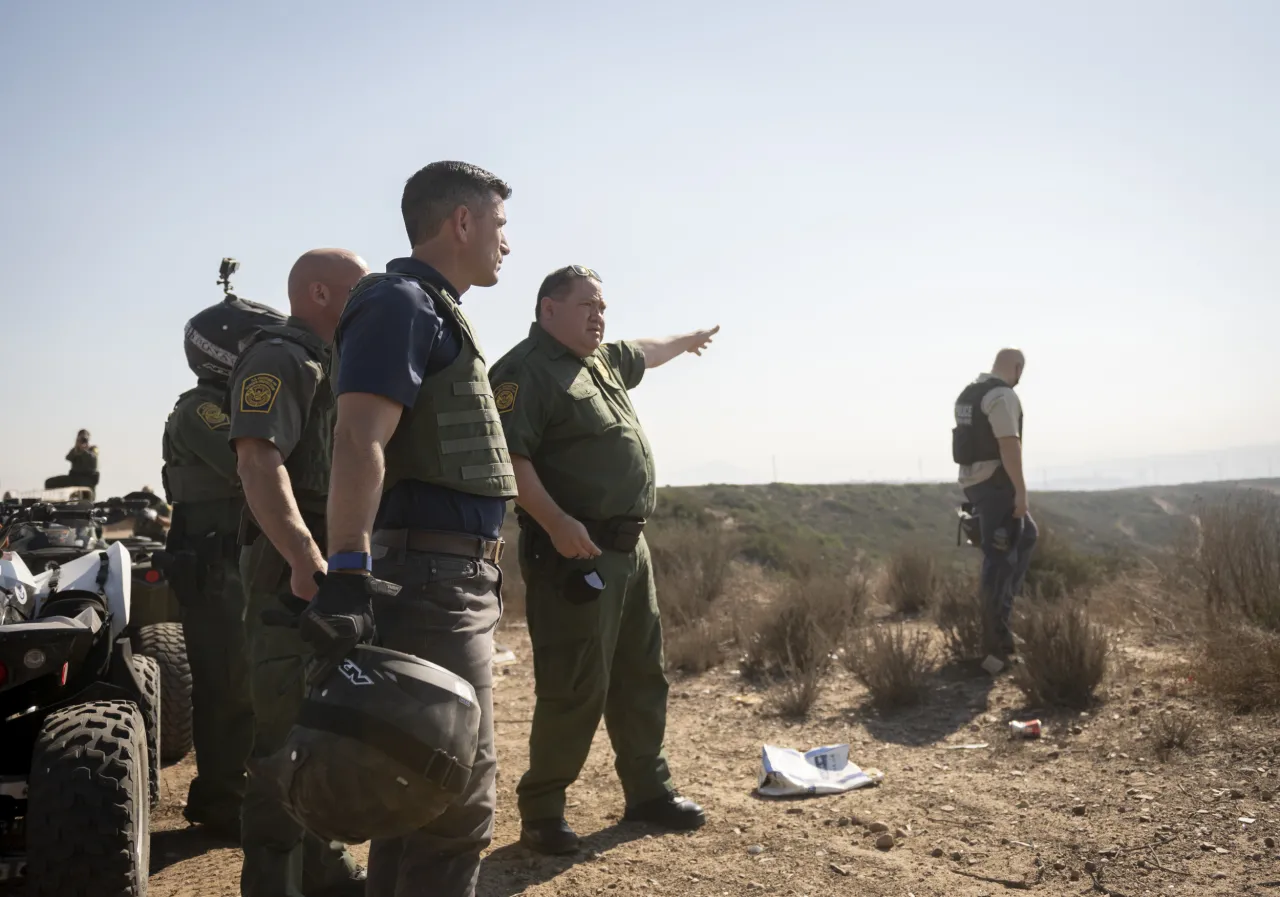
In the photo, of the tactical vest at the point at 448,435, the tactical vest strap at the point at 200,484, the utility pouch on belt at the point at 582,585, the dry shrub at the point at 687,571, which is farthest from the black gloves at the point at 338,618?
the dry shrub at the point at 687,571

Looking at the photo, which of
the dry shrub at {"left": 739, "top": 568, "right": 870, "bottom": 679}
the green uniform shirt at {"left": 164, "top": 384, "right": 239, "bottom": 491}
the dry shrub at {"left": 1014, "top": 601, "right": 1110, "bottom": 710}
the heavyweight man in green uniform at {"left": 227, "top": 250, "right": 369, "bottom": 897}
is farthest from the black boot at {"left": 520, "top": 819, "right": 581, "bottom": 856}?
the dry shrub at {"left": 1014, "top": 601, "right": 1110, "bottom": 710}

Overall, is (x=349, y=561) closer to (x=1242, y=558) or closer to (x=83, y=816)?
(x=83, y=816)

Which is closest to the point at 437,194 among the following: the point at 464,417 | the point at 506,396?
the point at 464,417

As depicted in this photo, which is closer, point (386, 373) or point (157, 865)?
point (386, 373)

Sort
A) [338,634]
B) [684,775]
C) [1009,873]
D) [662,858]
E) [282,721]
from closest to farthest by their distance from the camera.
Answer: [338,634]
[282,721]
[1009,873]
[662,858]
[684,775]

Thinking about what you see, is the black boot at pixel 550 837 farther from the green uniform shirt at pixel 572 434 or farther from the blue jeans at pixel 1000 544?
the blue jeans at pixel 1000 544

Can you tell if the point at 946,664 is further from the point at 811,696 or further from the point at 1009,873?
the point at 1009,873

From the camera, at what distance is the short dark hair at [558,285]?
4.35m

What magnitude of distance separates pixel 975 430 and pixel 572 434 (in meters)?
3.92

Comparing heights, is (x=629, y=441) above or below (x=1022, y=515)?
above

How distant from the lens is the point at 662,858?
13.4 feet

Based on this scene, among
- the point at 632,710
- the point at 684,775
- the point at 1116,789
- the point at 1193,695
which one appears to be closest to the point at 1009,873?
the point at 1116,789

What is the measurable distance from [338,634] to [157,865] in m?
2.60

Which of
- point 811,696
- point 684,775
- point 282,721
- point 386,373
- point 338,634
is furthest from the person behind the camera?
point 811,696
